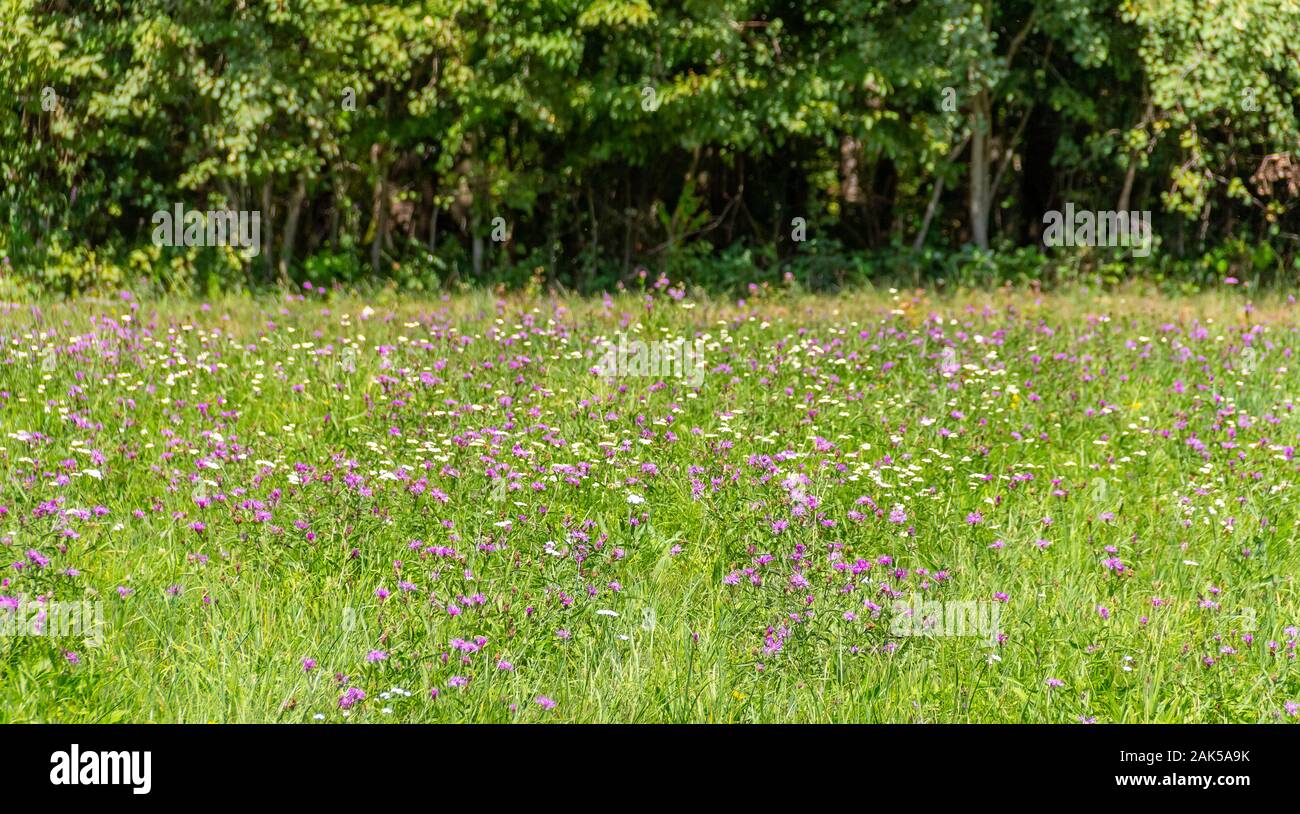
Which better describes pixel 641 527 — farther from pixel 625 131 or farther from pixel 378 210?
pixel 378 210

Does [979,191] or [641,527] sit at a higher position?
[979,191]

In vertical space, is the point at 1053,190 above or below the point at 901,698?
above

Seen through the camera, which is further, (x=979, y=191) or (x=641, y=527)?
(x=979, y=191)

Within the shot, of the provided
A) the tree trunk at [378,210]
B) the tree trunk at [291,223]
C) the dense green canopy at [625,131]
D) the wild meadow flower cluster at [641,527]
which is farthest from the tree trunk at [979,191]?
the tree trunk at [291,223]

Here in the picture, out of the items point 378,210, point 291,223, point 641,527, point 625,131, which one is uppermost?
point 625,131

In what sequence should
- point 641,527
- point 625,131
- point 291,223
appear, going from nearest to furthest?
point 641,527 < point 625,131 < point 291,223

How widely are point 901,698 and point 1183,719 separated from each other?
38.8 inches

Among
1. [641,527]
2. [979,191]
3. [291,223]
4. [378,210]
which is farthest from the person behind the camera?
[979,191]

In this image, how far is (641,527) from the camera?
628cm

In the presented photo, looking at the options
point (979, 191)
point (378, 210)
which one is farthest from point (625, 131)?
point (979, 191)

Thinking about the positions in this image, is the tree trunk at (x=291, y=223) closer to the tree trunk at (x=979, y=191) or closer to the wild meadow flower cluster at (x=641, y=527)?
the wild meadow flower cluster at (x=641, y=527)

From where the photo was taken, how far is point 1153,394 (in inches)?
360
